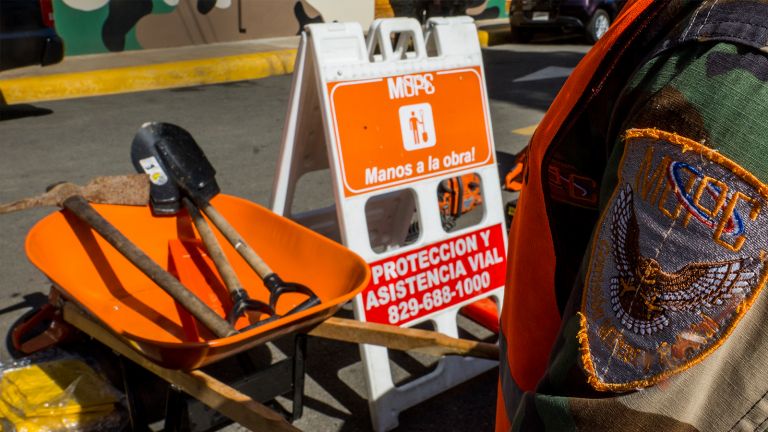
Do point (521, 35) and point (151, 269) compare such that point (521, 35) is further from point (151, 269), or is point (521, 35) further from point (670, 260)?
point (670, 260)

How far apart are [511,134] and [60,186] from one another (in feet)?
15.9

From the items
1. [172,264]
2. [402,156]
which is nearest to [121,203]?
[172,264]

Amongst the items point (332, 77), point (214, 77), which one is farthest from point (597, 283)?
point (214, 77)

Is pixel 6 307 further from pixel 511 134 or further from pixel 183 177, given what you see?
pixel 511 134

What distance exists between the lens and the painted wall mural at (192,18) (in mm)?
11039

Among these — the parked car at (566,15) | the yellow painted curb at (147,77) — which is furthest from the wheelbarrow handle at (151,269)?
the parked car at (566,15)

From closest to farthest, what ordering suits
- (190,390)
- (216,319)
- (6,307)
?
1. (190,390)
2. (216,319)
3. (6,307)

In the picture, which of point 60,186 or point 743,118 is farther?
point 60,186

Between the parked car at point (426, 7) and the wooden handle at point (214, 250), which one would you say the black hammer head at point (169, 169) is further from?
the parked car at point (426, 7)

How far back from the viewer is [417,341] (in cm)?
219

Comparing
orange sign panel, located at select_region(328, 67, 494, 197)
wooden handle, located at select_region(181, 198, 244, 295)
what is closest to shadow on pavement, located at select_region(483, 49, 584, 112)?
orange sign panel, located at select_region(328, 67, 494, 197)

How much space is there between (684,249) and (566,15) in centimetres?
1442

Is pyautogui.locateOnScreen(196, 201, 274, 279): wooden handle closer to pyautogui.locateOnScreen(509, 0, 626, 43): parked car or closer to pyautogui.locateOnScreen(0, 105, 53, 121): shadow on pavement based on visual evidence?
pyautogui.locateOnScreen(0, 105, 53, 121): shadow on pavement

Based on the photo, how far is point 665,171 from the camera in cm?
68
